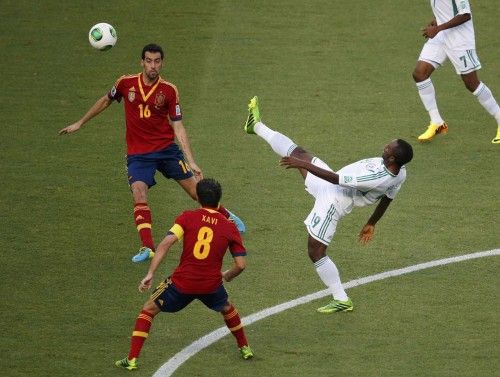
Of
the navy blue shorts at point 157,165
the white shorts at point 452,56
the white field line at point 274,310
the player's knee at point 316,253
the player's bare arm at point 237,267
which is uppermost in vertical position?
the white shorts at point 452,56

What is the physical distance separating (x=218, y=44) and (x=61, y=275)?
25.8 feet

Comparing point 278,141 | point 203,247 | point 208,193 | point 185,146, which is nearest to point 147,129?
point 185,146

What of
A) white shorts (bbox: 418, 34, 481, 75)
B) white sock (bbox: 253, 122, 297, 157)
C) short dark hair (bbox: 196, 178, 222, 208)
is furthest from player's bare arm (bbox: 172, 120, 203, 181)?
white shorts (bbox: 418, 34, 481, 75)

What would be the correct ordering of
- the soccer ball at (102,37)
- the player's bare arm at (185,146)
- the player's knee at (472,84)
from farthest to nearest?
the player's knee at (472,84), the soccer ball at (102,37), the player's bare arm at (185,146)

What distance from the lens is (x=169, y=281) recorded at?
11289mm

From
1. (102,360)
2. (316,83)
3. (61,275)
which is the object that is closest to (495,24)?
(316,83)

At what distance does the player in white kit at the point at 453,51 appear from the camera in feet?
53.7

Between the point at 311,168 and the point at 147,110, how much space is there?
2.49m

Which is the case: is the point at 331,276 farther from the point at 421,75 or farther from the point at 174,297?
the point at 421,75

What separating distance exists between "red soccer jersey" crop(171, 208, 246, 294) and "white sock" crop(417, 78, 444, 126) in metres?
6.28

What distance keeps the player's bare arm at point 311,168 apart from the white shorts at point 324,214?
0.93 feet

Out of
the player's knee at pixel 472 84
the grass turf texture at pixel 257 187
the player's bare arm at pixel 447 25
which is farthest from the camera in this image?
the player's knee at pixel 472 84

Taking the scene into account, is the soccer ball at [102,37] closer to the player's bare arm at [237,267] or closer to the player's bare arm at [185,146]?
the player's bare arm at [185,146]

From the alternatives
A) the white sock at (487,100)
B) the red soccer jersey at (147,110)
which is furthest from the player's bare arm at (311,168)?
the white sock at (487,100)
